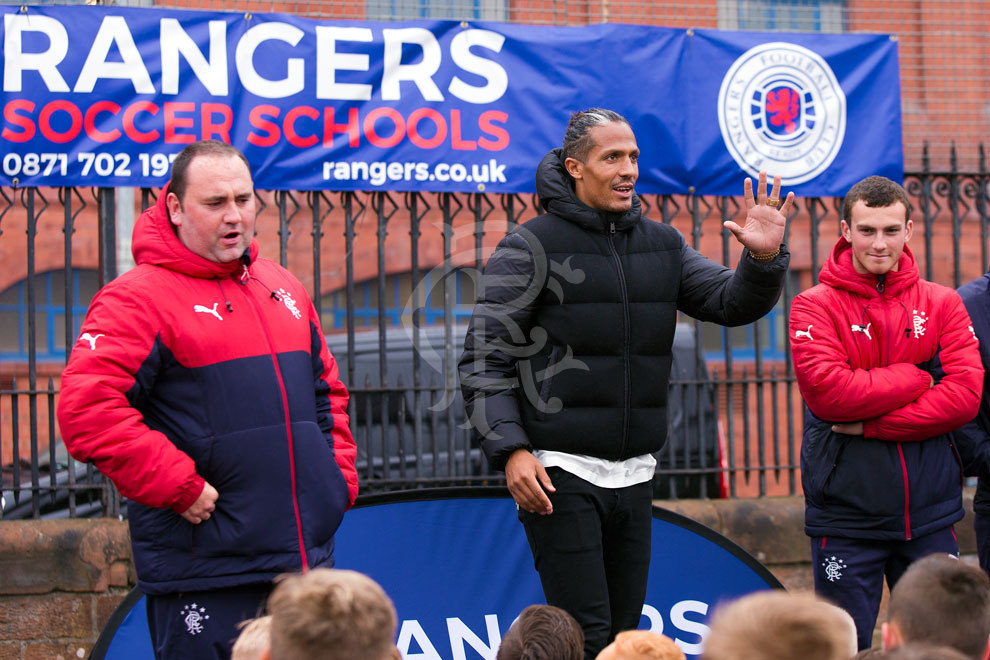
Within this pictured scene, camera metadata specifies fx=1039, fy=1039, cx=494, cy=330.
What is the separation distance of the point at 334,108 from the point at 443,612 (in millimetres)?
2600

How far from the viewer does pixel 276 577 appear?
2994mm

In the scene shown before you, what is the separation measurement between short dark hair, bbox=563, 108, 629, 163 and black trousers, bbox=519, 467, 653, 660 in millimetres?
1074

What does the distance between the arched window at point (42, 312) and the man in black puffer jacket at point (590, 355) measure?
29.0 feet

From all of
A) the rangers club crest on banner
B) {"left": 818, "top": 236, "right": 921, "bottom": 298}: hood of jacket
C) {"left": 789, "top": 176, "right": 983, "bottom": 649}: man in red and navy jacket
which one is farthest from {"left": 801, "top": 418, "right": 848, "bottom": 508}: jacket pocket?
the rangers club crest on banner

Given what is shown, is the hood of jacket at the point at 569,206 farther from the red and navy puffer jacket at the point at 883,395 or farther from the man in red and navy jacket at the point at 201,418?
the man in red and navy jacket at the point at 201,418

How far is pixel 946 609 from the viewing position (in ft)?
7.61

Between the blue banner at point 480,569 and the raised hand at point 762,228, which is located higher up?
the raised hand at point 762,228

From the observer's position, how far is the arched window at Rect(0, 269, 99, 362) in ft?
36.8

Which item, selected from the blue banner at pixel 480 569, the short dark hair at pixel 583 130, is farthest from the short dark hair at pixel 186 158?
the blue banner at pixel 480 569

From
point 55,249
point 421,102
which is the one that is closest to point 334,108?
point 421,102

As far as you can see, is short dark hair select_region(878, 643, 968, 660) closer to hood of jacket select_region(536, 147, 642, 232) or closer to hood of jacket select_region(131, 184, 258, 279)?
hood of jacket select_region(536, 147, 642, 232)

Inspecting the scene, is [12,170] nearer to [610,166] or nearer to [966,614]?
[610,166]

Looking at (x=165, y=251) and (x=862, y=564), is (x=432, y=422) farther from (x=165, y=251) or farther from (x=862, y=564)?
(x=165, y=251)

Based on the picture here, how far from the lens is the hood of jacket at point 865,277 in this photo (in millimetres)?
3984
